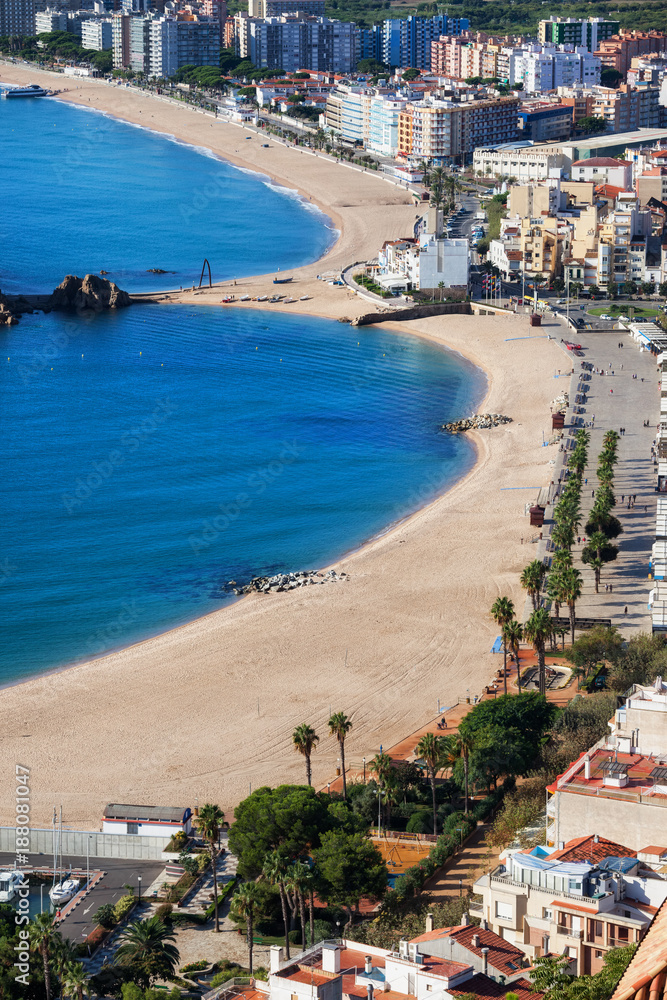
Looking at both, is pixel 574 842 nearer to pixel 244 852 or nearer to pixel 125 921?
pixel 244 852

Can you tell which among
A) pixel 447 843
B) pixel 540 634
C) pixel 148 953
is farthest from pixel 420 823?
pixel 148 953

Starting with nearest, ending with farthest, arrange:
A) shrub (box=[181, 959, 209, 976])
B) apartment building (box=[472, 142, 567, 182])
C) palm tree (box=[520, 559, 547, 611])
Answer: shrub (box=[181, 959, 209, 976]), palm tree (box=[520, 559, 547, 611]), apartment building (box=[472, 142, 567, 182])

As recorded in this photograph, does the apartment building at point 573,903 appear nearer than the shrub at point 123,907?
Yes

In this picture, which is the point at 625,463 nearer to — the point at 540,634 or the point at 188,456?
the point at 188,456

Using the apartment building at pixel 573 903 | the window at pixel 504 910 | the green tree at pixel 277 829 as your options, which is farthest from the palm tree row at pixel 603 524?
the window at pixel 504 910

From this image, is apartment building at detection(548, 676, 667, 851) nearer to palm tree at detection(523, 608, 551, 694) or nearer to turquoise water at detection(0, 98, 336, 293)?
palm tree at detection(523, 608, 551, 694)

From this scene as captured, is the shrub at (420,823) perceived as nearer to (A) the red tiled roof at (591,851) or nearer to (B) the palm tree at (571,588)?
(A) the red tiled roof at (591,851)

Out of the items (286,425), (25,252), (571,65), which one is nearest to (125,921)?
(286,425)

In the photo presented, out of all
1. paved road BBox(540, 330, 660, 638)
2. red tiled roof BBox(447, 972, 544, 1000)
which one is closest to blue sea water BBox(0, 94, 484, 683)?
paved road BBox(540, 330, 660, 638)
